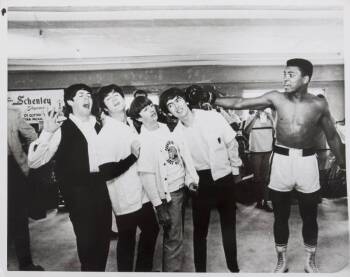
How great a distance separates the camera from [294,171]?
7.95ft

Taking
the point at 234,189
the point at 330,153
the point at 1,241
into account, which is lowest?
the point at 1,241

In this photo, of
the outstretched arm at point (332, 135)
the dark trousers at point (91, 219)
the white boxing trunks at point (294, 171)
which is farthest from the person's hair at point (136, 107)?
the outstretched arm at point (332, 135)

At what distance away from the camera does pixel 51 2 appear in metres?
2.48

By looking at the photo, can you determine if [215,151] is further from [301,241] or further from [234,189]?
[301,241]

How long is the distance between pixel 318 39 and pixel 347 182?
1.06m

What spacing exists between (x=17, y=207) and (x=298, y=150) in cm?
208

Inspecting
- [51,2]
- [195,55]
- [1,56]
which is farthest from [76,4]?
[195,55]

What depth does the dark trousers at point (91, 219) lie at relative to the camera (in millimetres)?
2354

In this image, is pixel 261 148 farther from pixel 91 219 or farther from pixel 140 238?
pixel 91 219

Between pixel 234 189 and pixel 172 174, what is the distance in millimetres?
463

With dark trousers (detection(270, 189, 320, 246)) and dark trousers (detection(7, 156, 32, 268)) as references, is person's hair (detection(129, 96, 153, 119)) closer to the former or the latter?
dark trousers (detection(7, 156, 32, 268))

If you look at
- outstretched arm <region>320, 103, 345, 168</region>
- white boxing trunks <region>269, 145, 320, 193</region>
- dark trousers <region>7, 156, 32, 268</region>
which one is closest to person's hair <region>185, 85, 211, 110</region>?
white boxing trunks <region>269, 145, 320, 193</region>

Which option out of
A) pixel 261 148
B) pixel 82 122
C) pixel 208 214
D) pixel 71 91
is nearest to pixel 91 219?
pixel 82 122

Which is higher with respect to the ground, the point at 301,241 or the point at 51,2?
the point at 51,2
